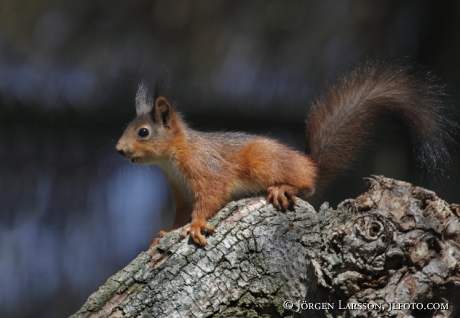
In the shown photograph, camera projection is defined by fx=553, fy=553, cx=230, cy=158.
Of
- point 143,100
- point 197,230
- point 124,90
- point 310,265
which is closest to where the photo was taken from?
point 310,265

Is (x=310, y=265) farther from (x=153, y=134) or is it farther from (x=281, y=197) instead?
(x=153, y=134)

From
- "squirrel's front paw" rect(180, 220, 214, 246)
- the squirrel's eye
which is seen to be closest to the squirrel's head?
the squirrel's eye

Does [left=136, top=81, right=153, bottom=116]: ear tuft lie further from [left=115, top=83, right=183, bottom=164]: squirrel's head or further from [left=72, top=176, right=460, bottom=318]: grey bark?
[left=72, top=176, right=460, bottom=318]: grey bark

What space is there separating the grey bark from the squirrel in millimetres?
313

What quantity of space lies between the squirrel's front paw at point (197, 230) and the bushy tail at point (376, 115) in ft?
2.45

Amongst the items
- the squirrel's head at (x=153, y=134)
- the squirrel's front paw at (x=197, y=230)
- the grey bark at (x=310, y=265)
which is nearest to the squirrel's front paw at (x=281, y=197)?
the grey bark at (x=310, y=265)

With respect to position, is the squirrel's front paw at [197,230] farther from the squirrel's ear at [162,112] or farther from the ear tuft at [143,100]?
the ear tuft at [143,100]

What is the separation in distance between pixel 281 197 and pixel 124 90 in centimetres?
156

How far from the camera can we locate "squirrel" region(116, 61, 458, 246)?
2.16 meters

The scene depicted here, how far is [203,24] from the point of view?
3266 millimetres

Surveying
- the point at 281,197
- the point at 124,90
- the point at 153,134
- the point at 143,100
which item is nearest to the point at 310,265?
the point at 281,197

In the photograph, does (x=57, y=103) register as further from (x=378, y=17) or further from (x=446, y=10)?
(x=446, y=10)

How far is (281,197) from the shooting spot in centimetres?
194

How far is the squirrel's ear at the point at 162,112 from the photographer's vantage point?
7.91 feet
